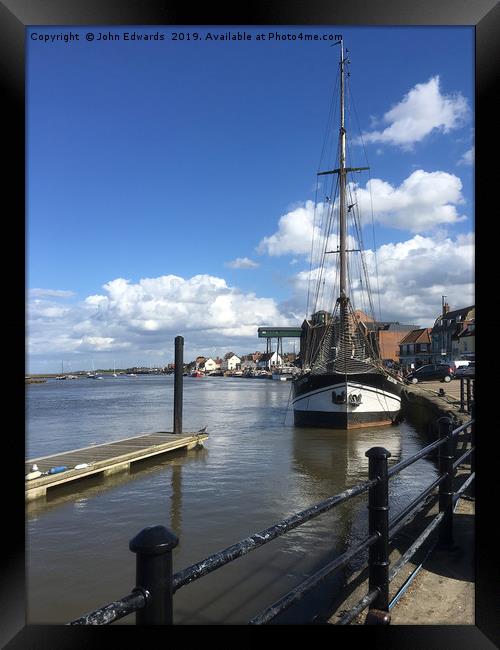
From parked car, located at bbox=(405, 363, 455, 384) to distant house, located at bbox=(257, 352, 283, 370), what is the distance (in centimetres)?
8769

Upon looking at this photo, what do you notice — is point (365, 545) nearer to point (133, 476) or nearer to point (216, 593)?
point (216, 593)

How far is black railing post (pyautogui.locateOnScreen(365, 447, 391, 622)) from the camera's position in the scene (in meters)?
3.16

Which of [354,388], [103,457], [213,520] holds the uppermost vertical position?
[354,388]

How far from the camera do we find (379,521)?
3246 mm

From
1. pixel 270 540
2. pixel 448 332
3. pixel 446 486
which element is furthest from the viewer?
pixel 448 332

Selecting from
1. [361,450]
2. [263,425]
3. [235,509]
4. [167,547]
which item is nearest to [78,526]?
[235,509]

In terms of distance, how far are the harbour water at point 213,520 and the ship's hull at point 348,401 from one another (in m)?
2.52

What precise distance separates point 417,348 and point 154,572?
252 feet

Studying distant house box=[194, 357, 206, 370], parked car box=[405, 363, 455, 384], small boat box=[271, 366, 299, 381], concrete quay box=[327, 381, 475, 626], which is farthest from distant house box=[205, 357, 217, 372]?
concrete quay box=[327, 381, 475, 626]

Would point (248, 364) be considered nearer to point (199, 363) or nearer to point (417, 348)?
point (199, 363)

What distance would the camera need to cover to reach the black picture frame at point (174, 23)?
2.75m

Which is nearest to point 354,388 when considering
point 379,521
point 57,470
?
point 57,470

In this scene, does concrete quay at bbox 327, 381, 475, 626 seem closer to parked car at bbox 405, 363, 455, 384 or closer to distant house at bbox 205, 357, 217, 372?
parked car at bbox 405, 363, 455, 384
